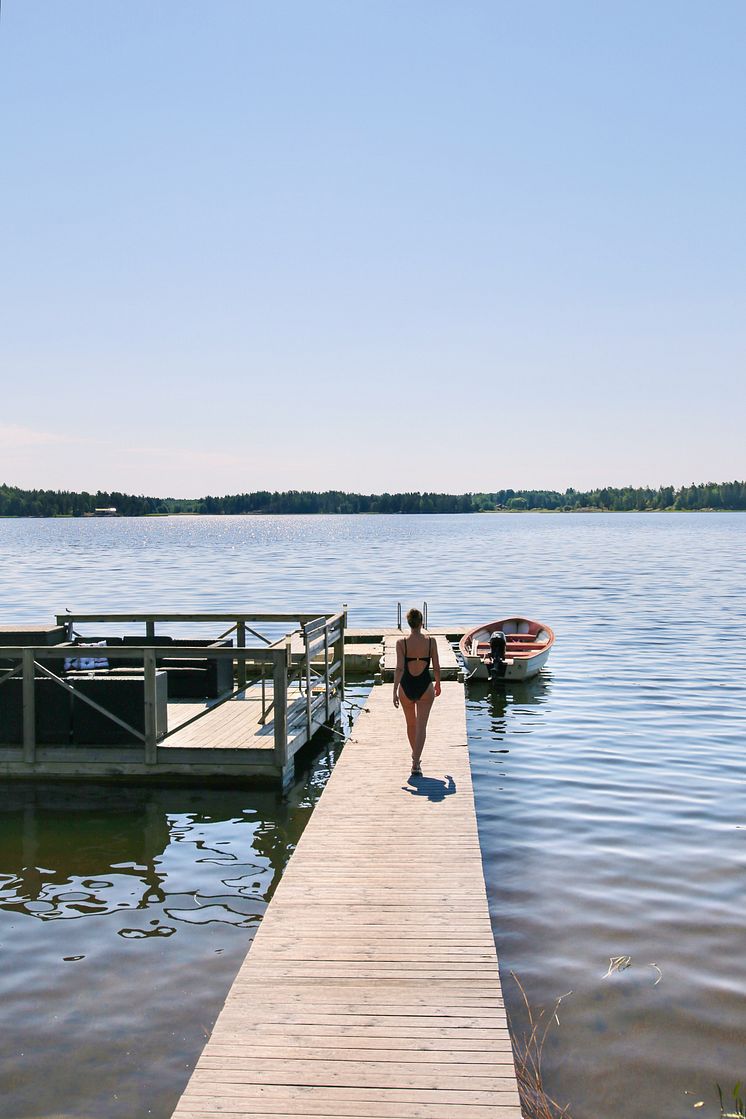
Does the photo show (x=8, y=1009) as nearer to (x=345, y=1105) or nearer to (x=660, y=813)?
(x=345, y=1105)

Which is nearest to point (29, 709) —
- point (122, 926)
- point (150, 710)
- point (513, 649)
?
point (150, 710)

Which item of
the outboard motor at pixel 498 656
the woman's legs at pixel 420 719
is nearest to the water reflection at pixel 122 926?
the woman's legs at pixel 420 719

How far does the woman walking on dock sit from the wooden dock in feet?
4.99

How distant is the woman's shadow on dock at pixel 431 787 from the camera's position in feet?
34.3

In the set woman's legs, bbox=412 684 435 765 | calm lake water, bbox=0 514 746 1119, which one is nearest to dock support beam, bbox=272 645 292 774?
calm lake water, bbox=0 514 746 1119

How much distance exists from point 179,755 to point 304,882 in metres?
4.66

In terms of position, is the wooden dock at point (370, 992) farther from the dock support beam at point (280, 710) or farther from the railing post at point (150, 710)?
the railing post at point (150, 710)

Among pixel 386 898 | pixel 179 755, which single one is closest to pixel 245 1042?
pixel 386 898

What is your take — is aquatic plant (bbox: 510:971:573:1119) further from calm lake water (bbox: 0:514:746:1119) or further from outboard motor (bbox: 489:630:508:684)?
outboard motor (bbox: 489:630:508:684)

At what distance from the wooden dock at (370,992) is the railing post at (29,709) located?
456cm

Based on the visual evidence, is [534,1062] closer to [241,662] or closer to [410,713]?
[410,713]

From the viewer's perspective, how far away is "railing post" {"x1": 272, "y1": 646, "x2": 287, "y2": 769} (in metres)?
12.0

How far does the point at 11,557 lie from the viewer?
295 ft

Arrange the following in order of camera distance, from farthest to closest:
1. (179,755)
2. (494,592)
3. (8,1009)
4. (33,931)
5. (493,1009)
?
(494,592) < (179,755) < (33,931) < (8,1009) < (493,1009)
